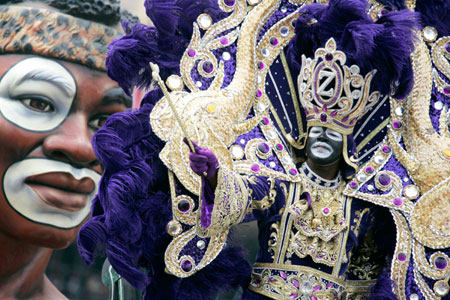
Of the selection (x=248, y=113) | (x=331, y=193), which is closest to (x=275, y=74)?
(x=248, y=113)

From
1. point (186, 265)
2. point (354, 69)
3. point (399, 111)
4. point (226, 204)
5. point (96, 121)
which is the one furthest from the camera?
point (96, 121)

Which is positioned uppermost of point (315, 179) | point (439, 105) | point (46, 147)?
point (439, 105)

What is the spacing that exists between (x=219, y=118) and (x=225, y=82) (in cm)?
21

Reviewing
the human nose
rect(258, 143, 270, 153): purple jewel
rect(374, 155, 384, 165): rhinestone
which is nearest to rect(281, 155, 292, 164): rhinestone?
rect(258, 143, 270, 153): purple jewel

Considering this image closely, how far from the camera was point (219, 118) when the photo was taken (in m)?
3.36

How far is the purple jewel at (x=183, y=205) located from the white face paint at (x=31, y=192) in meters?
1.32

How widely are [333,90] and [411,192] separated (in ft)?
1.92

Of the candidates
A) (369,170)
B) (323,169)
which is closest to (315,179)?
(323,169)

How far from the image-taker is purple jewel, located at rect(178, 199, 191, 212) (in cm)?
322

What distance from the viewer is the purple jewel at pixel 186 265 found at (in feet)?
10.5

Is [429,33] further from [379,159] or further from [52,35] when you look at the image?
[52,35]

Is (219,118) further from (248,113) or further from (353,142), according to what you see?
(353,142)

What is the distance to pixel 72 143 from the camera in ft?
14.3

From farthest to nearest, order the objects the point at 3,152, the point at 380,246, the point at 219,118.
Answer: the point at 3,152 < the point at 380,246 < the point at 219,118
